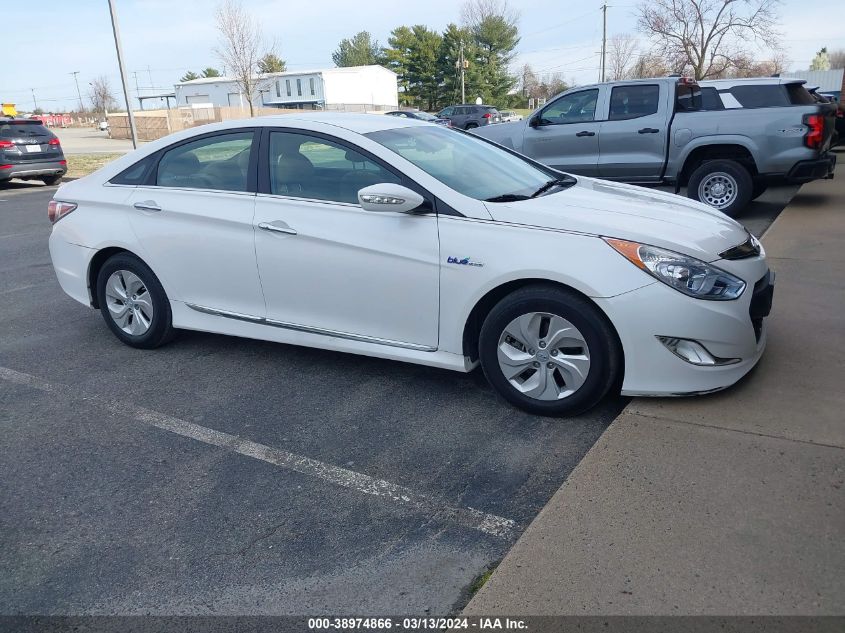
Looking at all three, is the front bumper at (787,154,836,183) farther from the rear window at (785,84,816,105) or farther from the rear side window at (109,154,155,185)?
the rear side window at (109,154,155,185)

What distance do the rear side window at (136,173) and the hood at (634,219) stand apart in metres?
2.68

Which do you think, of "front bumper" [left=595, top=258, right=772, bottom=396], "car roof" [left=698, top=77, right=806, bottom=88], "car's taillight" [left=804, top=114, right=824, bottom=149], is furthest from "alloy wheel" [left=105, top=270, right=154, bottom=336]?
"car roof" [left=698, top=77, right=806, bottom=88]

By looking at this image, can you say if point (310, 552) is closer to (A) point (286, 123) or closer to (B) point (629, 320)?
(B) point (629, 320)

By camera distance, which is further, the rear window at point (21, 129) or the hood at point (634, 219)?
the rear window at point (21, 129)

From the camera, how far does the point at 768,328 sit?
478 centimetres

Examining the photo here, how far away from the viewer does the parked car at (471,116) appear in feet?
116

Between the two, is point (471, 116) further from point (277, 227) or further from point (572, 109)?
point (277, 227)

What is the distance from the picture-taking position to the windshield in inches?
166

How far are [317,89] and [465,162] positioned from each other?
268 feet

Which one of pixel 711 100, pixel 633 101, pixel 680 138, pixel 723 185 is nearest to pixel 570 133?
pixel 633 101

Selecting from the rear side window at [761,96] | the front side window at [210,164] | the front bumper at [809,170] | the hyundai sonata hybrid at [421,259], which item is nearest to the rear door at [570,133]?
the rear side window at [761,96]

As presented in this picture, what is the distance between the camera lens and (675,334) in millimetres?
3504

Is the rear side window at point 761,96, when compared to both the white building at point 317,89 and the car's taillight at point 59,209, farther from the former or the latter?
the white building at point 317,89

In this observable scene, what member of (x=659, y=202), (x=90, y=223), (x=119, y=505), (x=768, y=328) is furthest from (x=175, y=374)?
(x=768, y=328)
